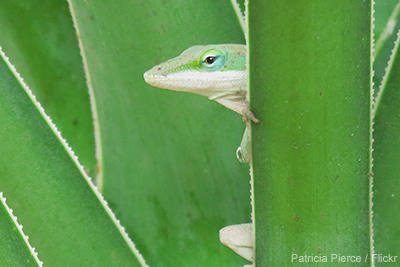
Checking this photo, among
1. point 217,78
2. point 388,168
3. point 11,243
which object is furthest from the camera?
point 217,78

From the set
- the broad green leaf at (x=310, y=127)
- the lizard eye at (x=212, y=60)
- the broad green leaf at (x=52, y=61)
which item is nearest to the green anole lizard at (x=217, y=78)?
the lizard eye at (x=212, y=60)

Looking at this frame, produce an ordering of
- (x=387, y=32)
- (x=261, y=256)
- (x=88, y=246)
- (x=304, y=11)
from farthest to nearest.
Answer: (x=387, y=32)
(x=88, y=246)
(x=261, y=256)
(x=304, y=11)

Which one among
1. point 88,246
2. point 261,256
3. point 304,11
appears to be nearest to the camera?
point 304,11

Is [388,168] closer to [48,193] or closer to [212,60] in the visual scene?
[212,60]

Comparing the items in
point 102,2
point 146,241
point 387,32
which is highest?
point 102,2

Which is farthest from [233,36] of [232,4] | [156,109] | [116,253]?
[116,253]

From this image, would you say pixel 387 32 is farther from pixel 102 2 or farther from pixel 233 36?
pixel 102 2

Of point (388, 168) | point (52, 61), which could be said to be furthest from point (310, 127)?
point (52, 61)

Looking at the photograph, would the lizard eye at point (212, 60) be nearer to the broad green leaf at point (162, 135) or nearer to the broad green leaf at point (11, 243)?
the broad green leaf at point (162, 135)

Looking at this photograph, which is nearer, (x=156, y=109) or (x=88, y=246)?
(x=88, y=246)
